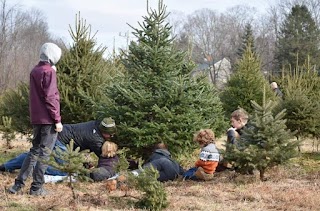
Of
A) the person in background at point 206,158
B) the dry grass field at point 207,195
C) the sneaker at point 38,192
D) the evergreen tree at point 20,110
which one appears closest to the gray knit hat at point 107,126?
the dry grass field at point 207,195

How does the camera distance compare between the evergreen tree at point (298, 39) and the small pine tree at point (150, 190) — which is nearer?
the small pine tree at point (150, 190)

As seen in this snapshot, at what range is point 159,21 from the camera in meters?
9.16

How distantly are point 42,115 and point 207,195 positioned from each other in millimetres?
2235

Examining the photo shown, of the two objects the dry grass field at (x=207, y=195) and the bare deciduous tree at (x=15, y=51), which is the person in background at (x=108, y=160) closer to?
the dry grass field at (x=207, y=195)

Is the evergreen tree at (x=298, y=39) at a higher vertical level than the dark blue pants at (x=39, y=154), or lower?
higher

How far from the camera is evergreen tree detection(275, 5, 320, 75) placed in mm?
44062

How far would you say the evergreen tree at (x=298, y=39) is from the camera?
145 feet

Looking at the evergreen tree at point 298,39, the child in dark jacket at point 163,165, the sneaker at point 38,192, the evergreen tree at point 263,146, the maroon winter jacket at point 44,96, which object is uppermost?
the evergreen tree at point 298,39

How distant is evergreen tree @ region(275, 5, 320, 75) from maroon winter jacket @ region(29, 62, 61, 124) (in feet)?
130

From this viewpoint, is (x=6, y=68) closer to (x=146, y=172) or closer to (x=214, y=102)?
(x=214, y=102)

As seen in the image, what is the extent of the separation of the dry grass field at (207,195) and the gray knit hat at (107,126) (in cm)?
94

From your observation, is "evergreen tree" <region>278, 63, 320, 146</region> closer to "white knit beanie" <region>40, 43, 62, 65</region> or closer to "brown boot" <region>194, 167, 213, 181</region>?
"brown boot" <region>194, 167, 213, 181</region>

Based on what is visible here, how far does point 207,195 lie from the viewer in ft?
20.6

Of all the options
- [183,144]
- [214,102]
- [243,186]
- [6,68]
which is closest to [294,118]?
[214,102]
